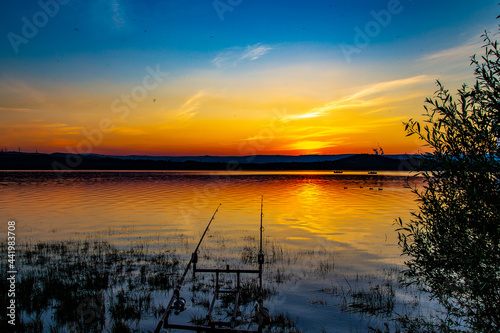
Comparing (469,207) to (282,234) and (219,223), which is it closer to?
(282,234)

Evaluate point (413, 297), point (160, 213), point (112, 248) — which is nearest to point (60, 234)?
point (112, 248)

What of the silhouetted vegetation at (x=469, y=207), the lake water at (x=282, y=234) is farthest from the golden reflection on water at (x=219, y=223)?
the silhouetted vegetation at (x=469, y=207)

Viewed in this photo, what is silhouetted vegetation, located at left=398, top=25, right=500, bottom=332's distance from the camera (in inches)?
297

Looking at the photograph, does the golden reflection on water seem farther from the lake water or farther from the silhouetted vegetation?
the silhouetted vegetation

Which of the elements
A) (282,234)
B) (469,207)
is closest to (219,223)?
(282,234)

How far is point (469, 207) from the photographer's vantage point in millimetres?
8117

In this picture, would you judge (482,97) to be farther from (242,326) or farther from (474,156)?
(242,326)

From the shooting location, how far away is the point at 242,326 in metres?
9.29

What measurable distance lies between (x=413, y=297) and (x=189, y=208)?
27221 millimetres

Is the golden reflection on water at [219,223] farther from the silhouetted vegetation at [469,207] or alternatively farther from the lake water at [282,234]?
the silhouetted vegetation at [469,207]

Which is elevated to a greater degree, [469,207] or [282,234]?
[469,207]

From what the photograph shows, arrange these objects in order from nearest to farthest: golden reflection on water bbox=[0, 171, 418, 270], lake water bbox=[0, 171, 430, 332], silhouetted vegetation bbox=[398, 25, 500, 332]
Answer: silhouetted vegetation bbox=[398, 25, 500, 332], lake water bbox=[0, 171, 430, 332], golden reflection on water bbox=[0, 171, 418, 270]

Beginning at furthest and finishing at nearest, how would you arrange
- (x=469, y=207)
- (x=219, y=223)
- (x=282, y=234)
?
(x=219, y=223)
(x=282, y=234)
(x=469, y=207)

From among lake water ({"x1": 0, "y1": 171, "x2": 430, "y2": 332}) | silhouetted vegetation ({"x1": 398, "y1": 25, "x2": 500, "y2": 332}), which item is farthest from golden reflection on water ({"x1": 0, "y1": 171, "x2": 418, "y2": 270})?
silhouetted vegetation ({"x1": 398, "y1": 25, "x2": 500, "y2": 332})
